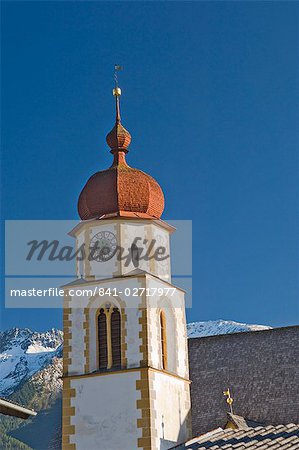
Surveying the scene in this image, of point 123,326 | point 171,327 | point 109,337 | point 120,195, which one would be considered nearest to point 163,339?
point 171,327

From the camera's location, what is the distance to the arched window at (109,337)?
28.1 meters

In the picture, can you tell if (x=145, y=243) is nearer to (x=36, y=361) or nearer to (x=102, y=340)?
(x=102, y=340)

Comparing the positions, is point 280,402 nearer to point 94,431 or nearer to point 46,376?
point 94,431

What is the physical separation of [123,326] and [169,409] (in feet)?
9.39

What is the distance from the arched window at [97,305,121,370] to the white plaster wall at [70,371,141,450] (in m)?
0.59

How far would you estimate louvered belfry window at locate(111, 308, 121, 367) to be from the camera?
2805 centimetres

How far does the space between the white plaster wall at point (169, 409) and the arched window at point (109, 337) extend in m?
1.43

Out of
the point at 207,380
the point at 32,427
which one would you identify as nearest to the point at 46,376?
the point at 32,427

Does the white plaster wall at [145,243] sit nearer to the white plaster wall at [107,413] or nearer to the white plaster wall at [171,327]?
the white plaster wall at [171,327]

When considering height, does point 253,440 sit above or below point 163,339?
below

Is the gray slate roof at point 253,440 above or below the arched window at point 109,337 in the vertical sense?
below

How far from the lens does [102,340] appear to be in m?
28.5

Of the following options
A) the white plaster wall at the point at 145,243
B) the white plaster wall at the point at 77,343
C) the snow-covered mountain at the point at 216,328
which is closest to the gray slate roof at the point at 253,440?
the white plaster wall at the point at 77,343

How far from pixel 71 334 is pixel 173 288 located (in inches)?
145
